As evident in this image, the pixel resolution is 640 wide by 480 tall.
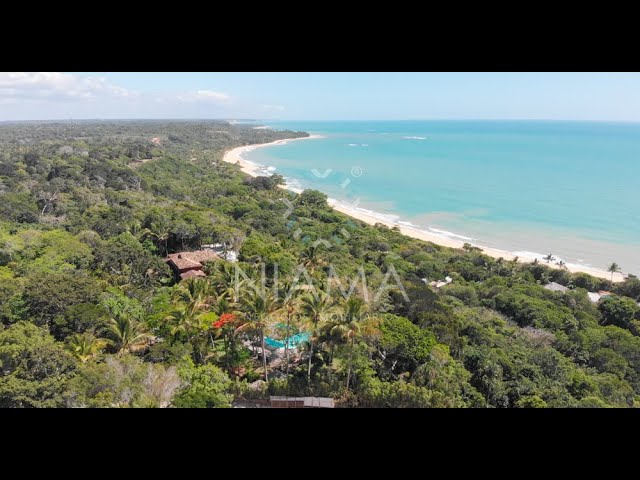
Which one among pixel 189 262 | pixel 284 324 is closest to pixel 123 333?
pixel 284 324

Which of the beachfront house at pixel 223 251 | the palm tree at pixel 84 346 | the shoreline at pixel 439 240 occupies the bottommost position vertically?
the shoreline at pixel 439 240

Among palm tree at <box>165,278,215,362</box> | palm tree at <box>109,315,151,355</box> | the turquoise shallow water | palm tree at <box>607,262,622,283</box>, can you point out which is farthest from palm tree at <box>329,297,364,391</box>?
the turquoise shallow water

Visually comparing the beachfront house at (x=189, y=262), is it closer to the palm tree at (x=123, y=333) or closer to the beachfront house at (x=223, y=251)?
the beachfront house at (x=223, y=251)

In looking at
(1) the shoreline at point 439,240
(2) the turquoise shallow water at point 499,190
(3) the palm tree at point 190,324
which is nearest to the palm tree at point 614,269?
(1) the shoreline at point 439,240
